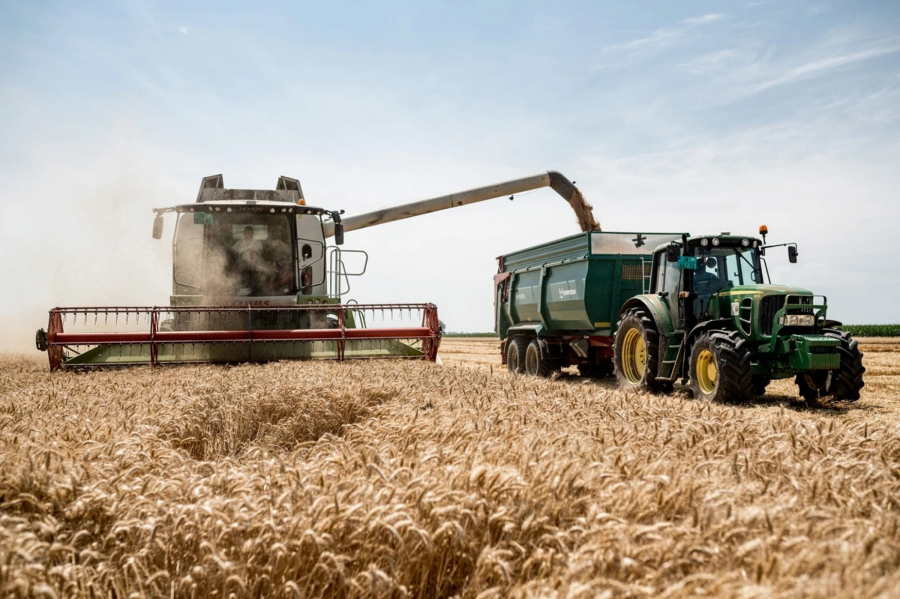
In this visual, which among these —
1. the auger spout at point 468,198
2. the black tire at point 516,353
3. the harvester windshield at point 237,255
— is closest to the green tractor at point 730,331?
the black tire at point 516,353

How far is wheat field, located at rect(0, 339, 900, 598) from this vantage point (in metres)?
2.05

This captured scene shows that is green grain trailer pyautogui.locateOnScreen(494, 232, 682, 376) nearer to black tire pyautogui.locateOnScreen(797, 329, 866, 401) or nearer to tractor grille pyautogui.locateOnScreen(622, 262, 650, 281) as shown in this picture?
tractor grille pyautogui.locateOnScreen(622, 262, 650, 281)

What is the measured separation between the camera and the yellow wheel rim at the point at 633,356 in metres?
10.2

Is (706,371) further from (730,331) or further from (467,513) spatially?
(467,513)

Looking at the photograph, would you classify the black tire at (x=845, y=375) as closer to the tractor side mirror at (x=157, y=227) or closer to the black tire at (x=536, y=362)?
the black tire at (x=536, y=362)

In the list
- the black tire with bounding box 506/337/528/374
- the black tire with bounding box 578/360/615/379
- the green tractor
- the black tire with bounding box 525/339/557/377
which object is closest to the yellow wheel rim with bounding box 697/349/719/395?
the green tractor

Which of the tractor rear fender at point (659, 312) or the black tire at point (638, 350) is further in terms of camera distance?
the black tire at point (638, 350)

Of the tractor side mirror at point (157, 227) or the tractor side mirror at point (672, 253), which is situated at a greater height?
the tractor side mirror at point (157, 227)

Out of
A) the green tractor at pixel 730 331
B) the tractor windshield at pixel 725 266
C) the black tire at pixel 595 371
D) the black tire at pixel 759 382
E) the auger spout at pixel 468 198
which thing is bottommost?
the black tire at pixel 595 371

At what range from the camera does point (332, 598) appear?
94.0 inches

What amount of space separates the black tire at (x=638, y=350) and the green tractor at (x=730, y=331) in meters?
0.02

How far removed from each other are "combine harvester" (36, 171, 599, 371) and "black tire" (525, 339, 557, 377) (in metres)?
2.95

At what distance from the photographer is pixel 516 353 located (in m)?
14.3

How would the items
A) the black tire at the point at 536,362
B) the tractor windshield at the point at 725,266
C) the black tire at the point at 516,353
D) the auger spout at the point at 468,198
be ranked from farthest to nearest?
the auger spout at the point at 468,198 < the black tire at the point at 516,353 < the black tire at the point at 536,362 < the tractor windshield at the point at 725,266
